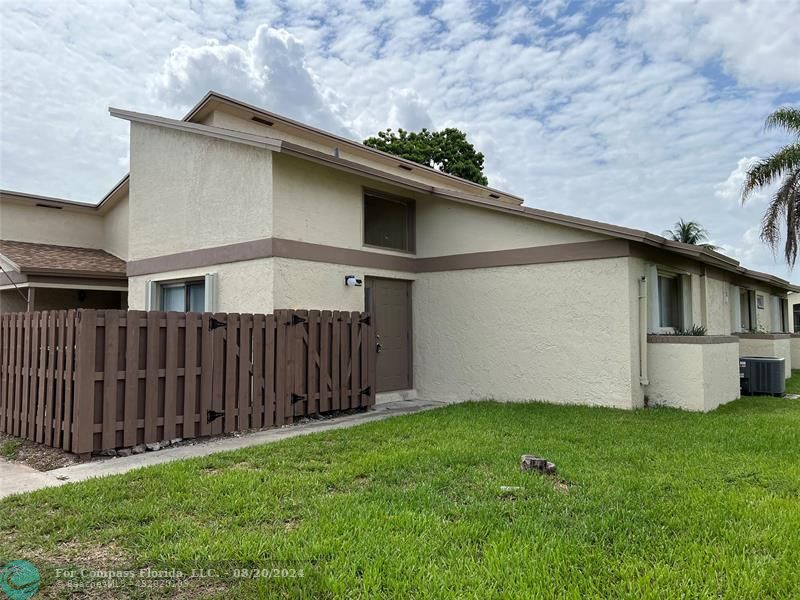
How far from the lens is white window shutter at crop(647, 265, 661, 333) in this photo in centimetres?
917

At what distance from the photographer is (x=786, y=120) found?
57.3ft

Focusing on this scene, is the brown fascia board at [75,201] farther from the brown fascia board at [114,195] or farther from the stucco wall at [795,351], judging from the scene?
the stucco wall at [795,351]

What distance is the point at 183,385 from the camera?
6.73 metres

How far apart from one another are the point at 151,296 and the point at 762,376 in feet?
43.0

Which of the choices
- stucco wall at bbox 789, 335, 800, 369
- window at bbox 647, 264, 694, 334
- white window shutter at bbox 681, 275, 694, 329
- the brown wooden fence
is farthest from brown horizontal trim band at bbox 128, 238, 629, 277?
stucco wall at bbox 789, 335, 800, 369

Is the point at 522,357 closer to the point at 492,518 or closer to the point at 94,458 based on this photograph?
the point at 492,518

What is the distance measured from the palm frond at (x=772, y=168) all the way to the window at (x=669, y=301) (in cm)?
921

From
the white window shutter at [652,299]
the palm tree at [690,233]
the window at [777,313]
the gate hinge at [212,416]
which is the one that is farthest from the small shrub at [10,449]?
the palm tree at [690,233]

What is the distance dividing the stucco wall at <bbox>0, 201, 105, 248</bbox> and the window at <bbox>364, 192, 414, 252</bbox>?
10.4 meters

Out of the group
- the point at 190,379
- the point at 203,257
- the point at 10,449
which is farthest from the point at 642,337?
the point at 10,449

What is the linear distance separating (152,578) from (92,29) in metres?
9.38

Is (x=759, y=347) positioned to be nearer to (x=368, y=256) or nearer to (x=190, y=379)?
(x=368, y=256)

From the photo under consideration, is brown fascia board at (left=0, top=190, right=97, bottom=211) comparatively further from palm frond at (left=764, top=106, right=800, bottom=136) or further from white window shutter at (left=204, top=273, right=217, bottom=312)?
palm frond at (left=764, top=106, right=800, bottom=136)

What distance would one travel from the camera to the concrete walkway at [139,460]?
509cm
